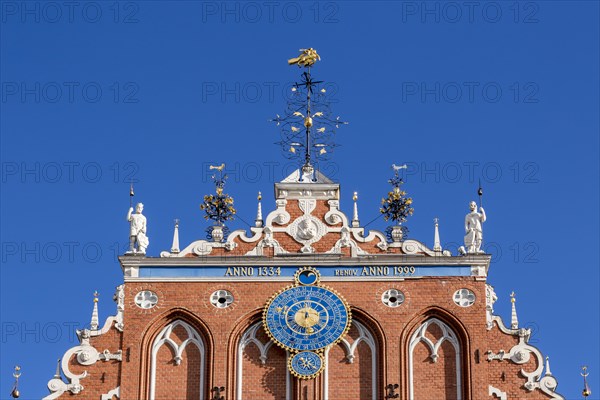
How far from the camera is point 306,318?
138 ft

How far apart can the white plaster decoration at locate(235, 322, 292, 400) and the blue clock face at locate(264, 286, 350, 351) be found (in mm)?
298

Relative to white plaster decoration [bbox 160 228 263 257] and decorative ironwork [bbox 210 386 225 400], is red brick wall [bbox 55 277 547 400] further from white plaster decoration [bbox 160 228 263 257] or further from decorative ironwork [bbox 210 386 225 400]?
white plaster decoration [bbox 160 228 263 257]

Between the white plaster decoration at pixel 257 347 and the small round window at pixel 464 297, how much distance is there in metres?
3.87

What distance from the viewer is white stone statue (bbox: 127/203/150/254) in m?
42.9

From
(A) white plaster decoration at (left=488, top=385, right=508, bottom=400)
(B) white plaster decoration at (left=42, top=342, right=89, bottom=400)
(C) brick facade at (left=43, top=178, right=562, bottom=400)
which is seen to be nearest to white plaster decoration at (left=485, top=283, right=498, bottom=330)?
(C) brick facade at (left=43, top=178, right=562, bottom=400)

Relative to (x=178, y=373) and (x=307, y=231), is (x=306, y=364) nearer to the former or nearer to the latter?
(x=178, y=373)

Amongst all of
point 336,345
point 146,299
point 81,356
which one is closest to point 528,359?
point 336,345

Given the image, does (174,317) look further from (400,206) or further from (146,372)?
(400,206)

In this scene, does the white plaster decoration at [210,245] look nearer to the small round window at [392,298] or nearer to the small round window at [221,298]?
the small round window at [221,298]

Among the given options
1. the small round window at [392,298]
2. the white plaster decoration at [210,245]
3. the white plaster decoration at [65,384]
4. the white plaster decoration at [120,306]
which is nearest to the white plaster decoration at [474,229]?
the small round window at [392,298]

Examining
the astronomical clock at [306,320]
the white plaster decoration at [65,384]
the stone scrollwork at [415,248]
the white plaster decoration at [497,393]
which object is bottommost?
the white plaster decoration at [497,393]

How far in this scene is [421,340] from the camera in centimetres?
4203

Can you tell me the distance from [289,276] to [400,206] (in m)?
2.97

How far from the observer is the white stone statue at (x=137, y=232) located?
141 ft
